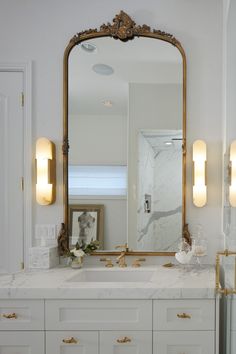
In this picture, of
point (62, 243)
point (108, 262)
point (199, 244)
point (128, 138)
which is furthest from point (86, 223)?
point (199, 244)

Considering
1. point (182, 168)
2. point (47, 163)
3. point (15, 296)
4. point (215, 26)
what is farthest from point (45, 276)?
point (215, 26)

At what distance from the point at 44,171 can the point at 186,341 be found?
139 cm

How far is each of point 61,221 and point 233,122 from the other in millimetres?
1366

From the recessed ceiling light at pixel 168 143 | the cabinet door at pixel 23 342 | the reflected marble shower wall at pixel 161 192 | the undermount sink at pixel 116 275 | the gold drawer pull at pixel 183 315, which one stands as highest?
the recessed ceiling light at pixel 168 143

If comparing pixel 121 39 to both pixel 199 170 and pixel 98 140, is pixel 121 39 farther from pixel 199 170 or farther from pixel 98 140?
pixel 199 170

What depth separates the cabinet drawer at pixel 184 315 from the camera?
1596 millimetres

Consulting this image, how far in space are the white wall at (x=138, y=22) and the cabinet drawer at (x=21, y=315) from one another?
2.17 ft

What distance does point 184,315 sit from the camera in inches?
62.9

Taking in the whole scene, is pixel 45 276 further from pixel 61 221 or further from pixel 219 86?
pixel 219 86

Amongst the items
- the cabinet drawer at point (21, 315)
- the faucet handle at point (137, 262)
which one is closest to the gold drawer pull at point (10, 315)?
the cabinet drawer at point (21, 315)

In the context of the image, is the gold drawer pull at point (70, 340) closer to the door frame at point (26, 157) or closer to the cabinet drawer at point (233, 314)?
the door frame at point (26, 157)

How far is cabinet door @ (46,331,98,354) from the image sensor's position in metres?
A: 1.60

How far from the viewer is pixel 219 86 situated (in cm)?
209

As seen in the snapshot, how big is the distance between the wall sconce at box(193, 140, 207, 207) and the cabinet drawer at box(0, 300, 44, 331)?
48.7 inches
